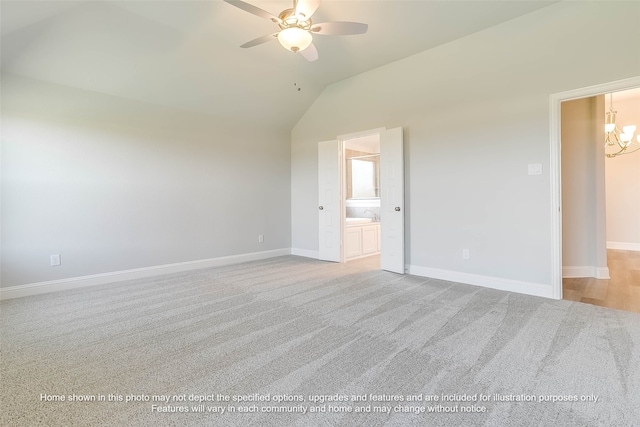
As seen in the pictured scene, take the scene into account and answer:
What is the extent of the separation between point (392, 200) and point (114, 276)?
3.97m

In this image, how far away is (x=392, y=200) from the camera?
4227 mm

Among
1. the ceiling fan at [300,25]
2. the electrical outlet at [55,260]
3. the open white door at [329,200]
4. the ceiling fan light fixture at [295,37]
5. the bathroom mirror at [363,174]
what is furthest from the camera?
the bathroom mirror at [363,174]

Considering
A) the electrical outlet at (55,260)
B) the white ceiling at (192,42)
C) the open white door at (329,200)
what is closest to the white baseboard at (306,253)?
the open white door at (329,200)

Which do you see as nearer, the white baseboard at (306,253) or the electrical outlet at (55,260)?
the electrical outlet at (55,260)

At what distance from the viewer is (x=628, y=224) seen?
5.75 m

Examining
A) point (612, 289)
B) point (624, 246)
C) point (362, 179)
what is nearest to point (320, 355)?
point (612, 289)

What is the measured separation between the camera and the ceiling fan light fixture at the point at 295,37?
93.7 inches

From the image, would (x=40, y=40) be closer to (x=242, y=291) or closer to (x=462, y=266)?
(x=242, y=291)

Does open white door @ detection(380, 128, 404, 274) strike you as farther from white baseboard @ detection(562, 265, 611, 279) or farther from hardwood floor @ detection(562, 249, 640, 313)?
white baseboard @ detection(562, 265, 611, 279)

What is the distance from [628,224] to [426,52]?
5648 mm

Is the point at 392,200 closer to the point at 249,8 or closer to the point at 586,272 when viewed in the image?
the point at 586,272

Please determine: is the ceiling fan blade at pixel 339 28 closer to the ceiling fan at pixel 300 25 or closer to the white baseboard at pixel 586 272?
the ceiling fan at pixel 300 25

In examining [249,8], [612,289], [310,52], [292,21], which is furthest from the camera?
[612,289]

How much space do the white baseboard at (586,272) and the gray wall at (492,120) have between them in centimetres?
135
